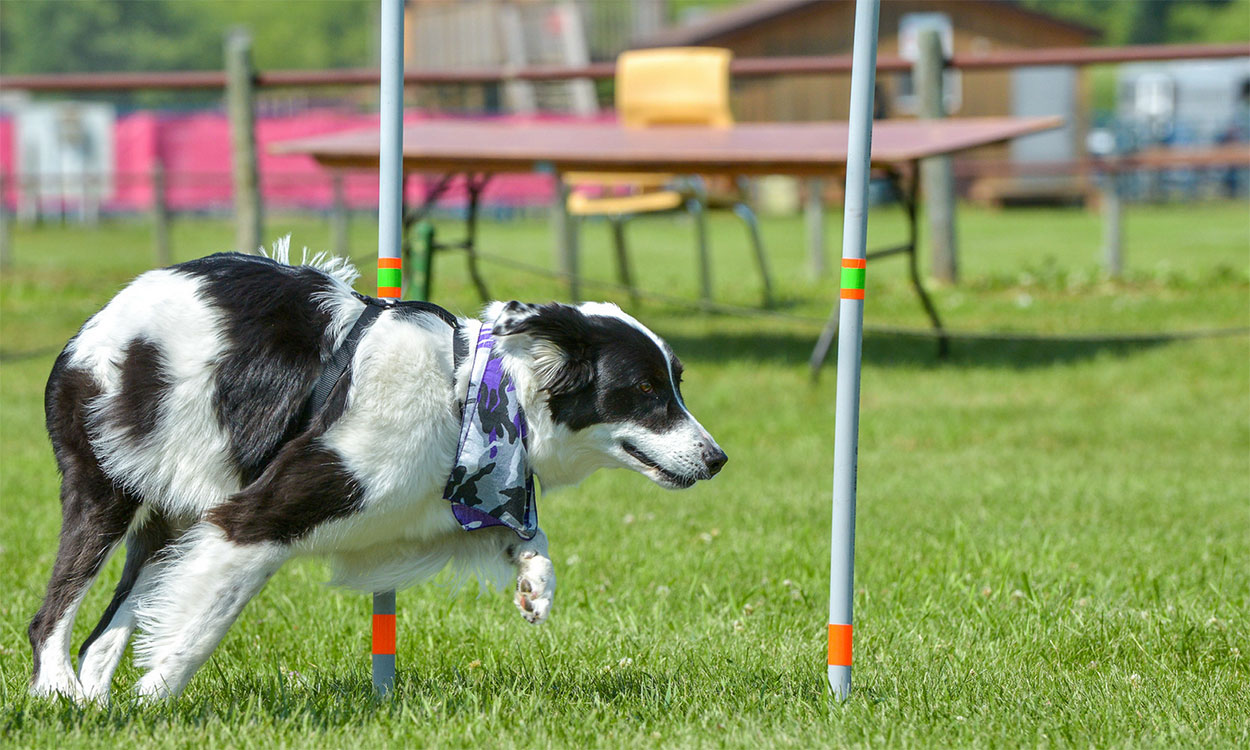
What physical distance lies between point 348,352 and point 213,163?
26499mm

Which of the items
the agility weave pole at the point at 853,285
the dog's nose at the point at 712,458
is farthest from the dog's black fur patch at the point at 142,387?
the agility weave pole at the point at 853,285

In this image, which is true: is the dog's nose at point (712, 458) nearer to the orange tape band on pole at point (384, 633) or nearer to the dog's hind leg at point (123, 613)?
the orange tape band on pole at point (384, 633)

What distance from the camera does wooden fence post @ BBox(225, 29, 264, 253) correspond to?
31.7 feet

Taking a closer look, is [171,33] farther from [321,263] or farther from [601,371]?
[601,371]

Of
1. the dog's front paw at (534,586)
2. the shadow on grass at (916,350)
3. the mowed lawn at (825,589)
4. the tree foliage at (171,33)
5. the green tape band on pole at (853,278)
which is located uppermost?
the tree foliage at (171,33)

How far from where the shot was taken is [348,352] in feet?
9.27

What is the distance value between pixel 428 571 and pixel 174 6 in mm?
85778

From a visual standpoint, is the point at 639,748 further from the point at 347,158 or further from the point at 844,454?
the point at 347,158

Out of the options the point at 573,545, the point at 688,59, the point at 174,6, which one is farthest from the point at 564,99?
the point at 174,6

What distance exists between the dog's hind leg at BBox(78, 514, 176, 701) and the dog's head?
949mm

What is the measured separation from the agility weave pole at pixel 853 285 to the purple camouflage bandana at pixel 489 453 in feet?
2.25

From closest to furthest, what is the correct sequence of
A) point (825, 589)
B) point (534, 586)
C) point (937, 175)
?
point (534, 586), point (825, 589), point (937, 175)

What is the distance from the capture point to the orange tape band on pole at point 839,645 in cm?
305

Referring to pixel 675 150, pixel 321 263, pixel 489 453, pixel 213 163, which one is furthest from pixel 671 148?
pixel 213 163
